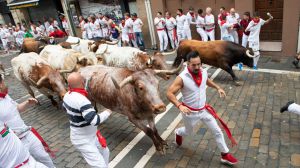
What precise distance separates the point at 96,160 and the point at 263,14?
1063 cm

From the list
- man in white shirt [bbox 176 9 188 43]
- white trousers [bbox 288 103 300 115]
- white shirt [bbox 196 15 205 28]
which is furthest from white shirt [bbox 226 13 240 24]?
white trousers [bbox 288 103 300 115]

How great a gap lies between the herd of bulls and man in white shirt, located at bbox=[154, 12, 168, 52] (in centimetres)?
412

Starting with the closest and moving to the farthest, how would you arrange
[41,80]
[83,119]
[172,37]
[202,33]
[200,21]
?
[83,119]
[41,80]
[200,21]
[202,33]
[172,37]

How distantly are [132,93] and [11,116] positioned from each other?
238 cm

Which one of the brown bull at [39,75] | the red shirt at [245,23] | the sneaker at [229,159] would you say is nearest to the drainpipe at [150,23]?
the red shirt at [245,23]

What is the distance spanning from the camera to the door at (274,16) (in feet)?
38.5

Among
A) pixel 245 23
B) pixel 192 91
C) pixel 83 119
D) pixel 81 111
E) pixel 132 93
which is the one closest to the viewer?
pixel 81 111

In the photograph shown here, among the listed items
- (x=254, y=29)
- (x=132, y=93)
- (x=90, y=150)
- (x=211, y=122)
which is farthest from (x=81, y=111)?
(x=254, y=29)

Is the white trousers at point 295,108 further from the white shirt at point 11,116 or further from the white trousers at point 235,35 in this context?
the white trousers at point 235,35

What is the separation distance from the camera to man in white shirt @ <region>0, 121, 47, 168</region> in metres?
3.58

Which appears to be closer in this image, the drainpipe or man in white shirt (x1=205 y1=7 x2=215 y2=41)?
man in white shirt (x1=205 y1=7 x2=215 y2=41)

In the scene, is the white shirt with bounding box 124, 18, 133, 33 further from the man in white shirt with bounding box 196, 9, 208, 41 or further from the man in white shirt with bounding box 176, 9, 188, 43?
the man in white shirt with bounding box 196, 9, 208, 41

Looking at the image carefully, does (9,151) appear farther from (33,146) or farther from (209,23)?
(209,23)

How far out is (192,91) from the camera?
4871 mm
